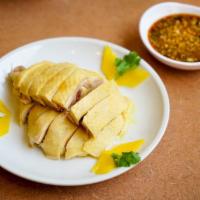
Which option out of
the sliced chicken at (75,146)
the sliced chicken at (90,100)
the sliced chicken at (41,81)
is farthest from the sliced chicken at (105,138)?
the sliced chicken at (41,81)

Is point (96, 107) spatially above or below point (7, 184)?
above

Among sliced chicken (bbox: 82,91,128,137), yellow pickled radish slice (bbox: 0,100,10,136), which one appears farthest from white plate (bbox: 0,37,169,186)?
sliced chicken (bbox: 82,91,128,137)

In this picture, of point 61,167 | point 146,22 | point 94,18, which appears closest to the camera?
point 61,167

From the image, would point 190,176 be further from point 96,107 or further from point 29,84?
point 29,84

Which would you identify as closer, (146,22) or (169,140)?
(169,140)

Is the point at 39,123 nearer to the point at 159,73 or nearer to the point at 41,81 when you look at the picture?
the point at 41,81

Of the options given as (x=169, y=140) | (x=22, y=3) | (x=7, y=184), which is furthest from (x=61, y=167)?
(x=22, y=3)

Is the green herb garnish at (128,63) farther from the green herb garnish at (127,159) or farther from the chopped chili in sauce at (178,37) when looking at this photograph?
the green herb garnish at (127,159)
